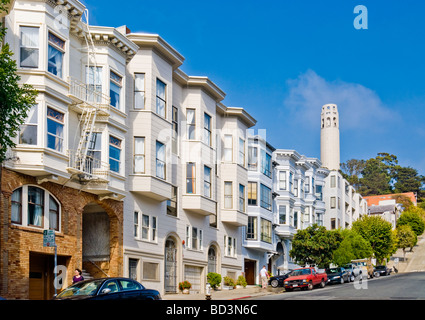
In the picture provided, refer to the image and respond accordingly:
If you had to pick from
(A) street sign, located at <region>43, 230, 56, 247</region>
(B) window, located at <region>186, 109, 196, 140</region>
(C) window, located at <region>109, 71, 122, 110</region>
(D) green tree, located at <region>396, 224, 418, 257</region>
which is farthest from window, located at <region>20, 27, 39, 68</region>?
(D) green tree, located at <region>396, 224, 418, 257</region>

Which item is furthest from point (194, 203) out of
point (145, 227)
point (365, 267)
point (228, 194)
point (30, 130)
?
point (365, 267)

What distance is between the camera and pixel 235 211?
151ft

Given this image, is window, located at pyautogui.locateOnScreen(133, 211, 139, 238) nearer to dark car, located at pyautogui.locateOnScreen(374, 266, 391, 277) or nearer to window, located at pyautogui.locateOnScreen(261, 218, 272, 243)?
window, located at pyautogui.locateOnScreen(261, 218, 272, 243)

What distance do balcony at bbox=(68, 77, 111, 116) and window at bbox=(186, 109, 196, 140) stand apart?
10810mm

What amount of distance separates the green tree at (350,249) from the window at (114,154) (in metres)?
35.1

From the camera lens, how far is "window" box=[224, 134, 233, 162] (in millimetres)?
46625

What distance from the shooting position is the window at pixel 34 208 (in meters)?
25.3

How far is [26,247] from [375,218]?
65.3 meters

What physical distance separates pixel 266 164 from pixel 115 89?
1012 inches

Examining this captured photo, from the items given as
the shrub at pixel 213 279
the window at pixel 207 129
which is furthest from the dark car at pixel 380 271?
the window at pixel 207 129

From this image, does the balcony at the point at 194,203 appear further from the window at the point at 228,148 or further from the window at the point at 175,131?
the window at the point at 228,148

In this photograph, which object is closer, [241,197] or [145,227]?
[145,227]

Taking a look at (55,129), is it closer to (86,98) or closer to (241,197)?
(86,98)

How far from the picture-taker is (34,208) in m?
26.3
